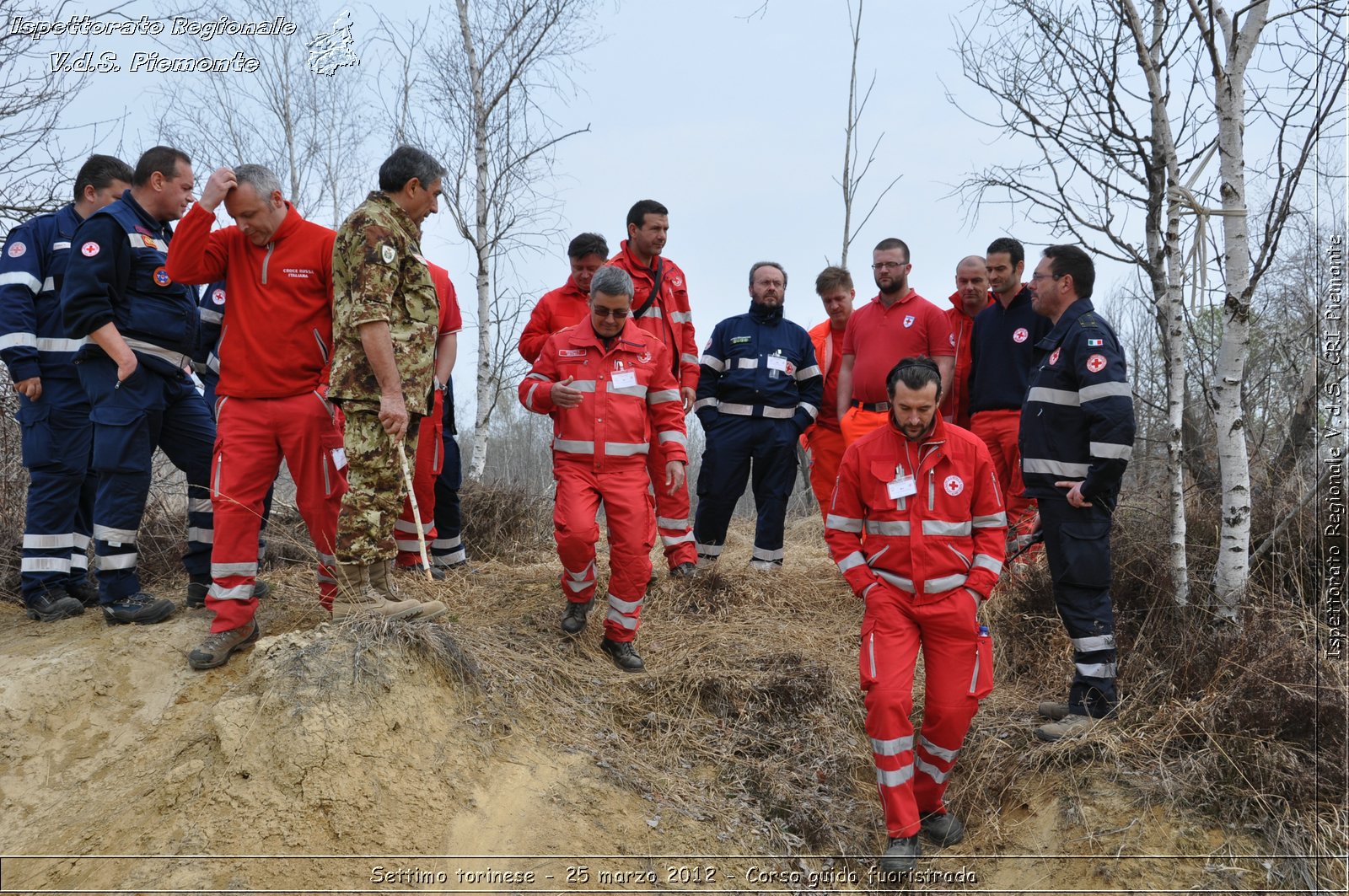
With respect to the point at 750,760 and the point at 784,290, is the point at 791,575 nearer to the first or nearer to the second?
the point at 784,290

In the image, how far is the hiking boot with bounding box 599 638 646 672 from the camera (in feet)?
15.7

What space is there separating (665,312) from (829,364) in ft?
5.91

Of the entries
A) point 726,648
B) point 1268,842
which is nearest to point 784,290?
point 726,648

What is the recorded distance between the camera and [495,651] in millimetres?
4477

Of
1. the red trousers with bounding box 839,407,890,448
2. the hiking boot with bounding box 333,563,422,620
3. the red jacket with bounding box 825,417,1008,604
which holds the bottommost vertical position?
the hiking boot with bounding box 333,563,422,620

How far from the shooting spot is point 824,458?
7121 millimetres

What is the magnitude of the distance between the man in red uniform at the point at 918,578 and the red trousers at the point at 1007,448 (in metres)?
2.13

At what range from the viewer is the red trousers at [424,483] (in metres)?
5.75

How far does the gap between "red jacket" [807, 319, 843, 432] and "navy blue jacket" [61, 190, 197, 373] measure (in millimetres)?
4445

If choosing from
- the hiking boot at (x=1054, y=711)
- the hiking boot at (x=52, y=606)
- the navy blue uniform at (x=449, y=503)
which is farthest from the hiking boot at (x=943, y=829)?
the hiking boot at (x=52, y=606)

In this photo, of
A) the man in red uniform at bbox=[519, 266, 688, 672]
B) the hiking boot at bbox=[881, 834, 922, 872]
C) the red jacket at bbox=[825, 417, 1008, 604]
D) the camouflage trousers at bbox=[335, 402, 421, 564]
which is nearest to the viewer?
the hiking boot at bbox=[881, 834, 922, 872]

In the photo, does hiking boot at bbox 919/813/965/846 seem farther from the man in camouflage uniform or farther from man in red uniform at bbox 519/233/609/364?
man in red uniform at bbox 519/233/609/364

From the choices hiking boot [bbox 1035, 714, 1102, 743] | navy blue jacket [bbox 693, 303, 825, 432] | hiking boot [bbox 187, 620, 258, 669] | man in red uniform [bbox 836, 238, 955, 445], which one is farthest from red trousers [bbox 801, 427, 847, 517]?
hiking boot [bbox 187, 620, 258, 669]

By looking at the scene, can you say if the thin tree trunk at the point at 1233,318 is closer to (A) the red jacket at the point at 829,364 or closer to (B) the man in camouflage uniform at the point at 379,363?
(A) the red jacket at the point at 829,364
